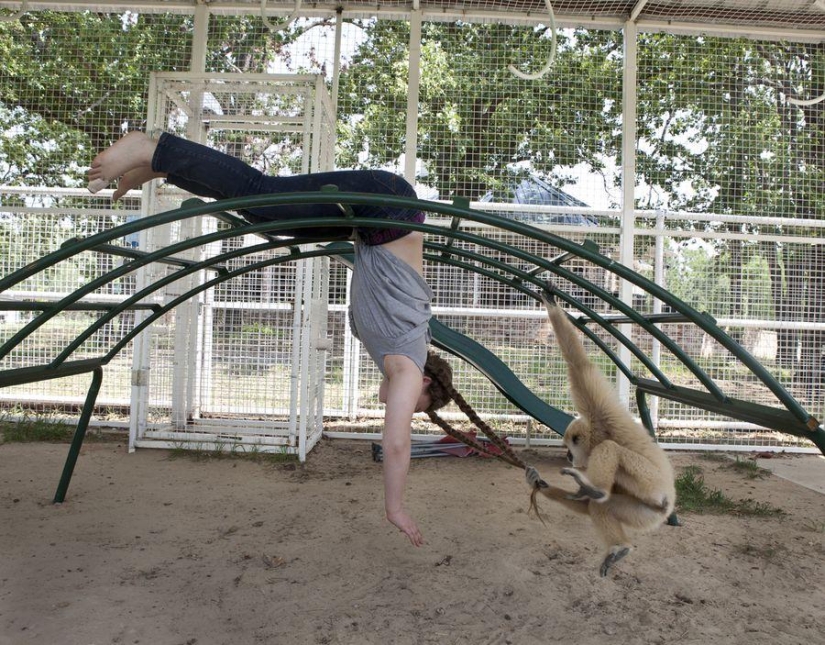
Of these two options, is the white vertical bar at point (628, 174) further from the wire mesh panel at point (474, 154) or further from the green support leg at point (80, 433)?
the green support leg at point (80, 433)

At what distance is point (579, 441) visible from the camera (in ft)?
8.00

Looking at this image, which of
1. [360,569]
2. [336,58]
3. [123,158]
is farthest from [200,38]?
[360,569]

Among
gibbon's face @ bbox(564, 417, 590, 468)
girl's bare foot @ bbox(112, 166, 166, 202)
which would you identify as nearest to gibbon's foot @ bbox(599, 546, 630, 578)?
gibbon's face @ bbox(564, 417, 590, 468)

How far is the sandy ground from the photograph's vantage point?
80.0 inches

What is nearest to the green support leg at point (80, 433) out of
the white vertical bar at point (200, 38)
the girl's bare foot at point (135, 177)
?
the girl's bare foot at point (135, 177)

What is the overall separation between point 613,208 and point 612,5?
178 centimetres

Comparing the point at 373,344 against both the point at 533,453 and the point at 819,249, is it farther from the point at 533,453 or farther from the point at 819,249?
Answer: the point at 819,249

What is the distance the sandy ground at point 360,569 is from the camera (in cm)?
203

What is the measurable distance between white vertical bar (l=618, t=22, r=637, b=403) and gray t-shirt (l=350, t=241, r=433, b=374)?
332 cm

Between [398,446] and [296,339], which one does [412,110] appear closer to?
[296,339]

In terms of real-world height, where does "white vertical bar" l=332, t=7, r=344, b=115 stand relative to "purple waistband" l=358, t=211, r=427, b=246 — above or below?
above

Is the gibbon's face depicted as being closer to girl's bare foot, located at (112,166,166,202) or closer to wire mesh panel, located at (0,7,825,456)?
girl's bare foot, located at (112,166,166,202)

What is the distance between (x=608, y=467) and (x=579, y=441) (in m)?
0.32

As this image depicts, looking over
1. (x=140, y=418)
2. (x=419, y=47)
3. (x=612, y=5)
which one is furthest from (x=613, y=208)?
(x=140, y=418)
